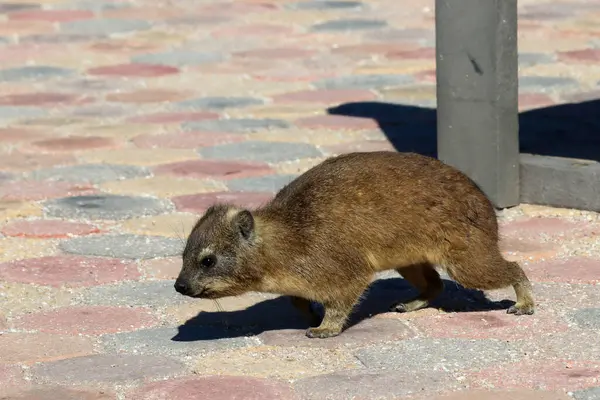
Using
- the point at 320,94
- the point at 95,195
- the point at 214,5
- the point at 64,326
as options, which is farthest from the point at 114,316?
the point at 214,5

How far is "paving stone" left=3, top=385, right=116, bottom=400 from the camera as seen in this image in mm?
5125

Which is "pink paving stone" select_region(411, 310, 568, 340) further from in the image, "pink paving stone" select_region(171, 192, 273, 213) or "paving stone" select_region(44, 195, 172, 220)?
"paving stone" select_region(44, 195, 172, 220)

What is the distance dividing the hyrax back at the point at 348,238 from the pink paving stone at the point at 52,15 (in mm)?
7925

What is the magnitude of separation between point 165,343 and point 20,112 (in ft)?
15.6

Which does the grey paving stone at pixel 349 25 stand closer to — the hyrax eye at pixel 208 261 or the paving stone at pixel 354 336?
the paving stone at pixel 354 336

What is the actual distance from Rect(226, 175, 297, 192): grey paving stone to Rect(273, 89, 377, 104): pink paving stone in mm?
2053

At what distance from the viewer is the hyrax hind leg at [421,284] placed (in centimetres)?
615

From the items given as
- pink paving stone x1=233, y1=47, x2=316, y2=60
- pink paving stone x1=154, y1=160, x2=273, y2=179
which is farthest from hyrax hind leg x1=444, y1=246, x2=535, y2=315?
pink paving stone x1=233, y1=47, x2=316, y2=60

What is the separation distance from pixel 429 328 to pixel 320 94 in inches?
192

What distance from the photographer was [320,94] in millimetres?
10555

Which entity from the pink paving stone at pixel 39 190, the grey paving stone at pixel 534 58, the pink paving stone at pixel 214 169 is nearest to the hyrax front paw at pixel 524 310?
the pink paving stone at pixel 214 169

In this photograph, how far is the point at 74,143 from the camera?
9266mm

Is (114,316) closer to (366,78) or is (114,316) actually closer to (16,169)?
(16,169)

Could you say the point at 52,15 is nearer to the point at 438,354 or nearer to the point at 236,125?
the point at 236,125
